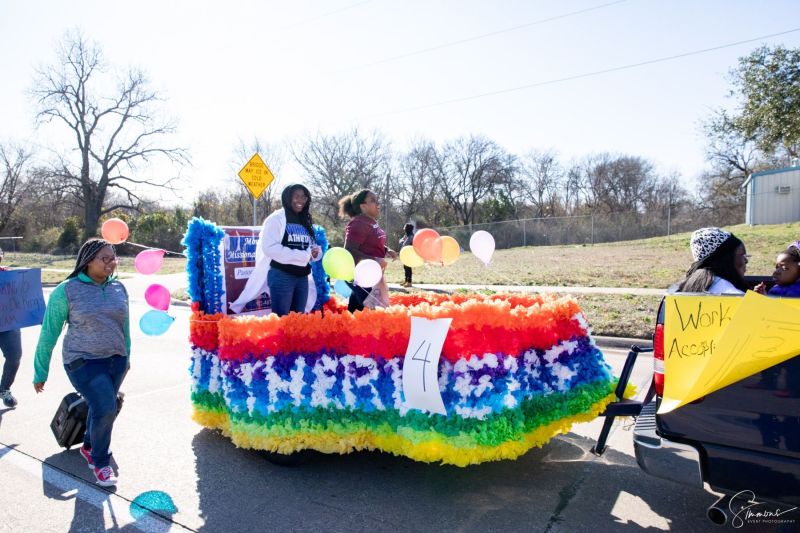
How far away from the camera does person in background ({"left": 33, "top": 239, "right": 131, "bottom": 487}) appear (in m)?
3.66

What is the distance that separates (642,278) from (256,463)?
472 inches

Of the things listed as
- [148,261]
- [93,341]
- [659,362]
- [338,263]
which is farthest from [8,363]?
[659,362]

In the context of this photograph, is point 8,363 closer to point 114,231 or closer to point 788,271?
point 114,231

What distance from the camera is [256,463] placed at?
4023 millimetres

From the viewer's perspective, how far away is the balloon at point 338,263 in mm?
4539

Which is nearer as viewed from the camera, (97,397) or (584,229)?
(97,397)

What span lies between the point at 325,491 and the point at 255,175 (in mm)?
8172

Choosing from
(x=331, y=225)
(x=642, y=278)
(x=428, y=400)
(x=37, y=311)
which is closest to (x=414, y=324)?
(x=428, y=400)

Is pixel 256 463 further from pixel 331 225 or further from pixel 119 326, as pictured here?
pixel 331 225

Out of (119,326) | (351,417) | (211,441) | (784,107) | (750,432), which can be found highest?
(784,107)

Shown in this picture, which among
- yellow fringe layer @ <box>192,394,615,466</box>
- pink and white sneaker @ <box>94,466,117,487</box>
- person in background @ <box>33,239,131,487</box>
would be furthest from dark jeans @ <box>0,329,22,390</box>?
yellow fringe layer @ <box>192,394,615,466</box>

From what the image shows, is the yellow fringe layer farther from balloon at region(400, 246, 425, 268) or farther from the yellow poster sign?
balloon at region(400, 246, 425, 268)

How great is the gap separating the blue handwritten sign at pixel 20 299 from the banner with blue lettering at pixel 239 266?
2.06 metres

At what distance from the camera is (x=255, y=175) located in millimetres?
10703
